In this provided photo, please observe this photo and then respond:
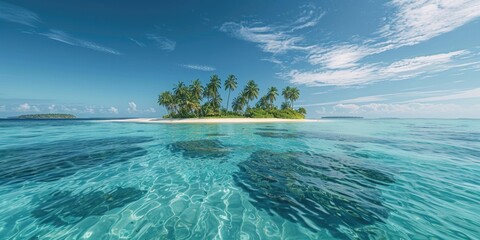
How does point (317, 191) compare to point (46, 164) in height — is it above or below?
above

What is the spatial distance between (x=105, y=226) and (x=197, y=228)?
227cm

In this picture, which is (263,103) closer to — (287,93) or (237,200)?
(287,93)

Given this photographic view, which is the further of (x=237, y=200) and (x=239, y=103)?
(x=239, y=103)

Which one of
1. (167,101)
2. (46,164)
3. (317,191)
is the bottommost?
(46,164)

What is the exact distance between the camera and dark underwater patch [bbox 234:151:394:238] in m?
4.63

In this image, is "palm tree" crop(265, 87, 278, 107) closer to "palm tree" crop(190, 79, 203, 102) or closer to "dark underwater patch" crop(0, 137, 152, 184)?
"palm tree" crop(190, 79, 203, 102)

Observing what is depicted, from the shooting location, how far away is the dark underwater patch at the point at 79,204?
4.68 meters

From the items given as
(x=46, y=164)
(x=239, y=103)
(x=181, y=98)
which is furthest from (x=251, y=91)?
(x=46, y=164)

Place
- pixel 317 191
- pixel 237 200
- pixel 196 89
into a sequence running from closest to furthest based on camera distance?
pixel 237 200 → pixel 317 191 → pixel 196 89

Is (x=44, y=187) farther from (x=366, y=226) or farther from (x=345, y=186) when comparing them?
(x=345, y=186)

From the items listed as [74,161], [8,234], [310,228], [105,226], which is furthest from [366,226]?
[74,161]

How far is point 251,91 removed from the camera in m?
70.3

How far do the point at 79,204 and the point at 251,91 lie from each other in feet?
220

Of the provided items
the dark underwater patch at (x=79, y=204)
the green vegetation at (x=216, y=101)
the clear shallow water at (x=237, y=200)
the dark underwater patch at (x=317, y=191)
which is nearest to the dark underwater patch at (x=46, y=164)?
the clear shallow water at (x=237, y=200)
